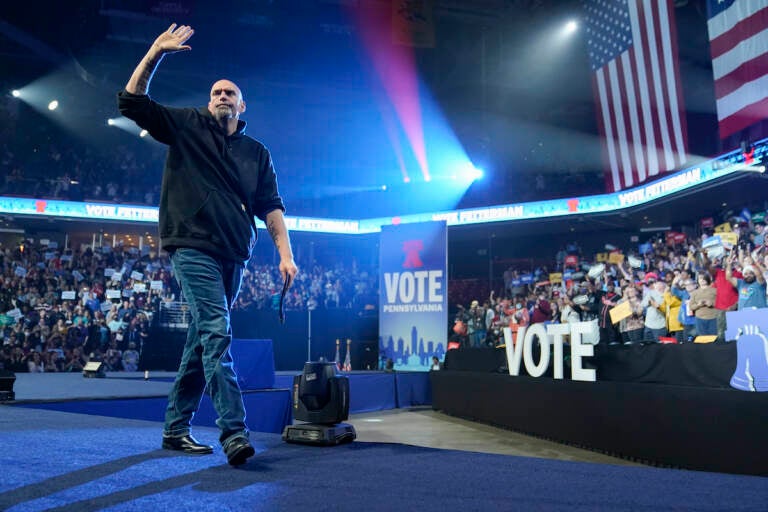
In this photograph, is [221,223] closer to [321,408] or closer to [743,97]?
[321,408]

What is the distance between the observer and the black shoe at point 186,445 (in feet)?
8.15

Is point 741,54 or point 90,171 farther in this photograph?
point 90,171

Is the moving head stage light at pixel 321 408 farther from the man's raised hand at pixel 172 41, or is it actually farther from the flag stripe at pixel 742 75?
the flag stripe at pixel 742 75

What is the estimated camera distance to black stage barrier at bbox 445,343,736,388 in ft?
17.8

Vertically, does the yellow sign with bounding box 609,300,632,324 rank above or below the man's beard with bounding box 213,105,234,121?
below

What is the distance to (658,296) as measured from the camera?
10703mm

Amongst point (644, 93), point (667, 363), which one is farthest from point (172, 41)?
point (644, 93)

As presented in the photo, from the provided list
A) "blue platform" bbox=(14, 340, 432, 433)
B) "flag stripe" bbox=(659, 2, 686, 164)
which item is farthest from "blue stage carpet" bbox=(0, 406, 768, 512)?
"flag stripe" bbox=(659, 2, 686, 164)

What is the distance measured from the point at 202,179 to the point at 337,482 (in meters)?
1.40

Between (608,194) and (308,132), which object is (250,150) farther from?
(308,132)

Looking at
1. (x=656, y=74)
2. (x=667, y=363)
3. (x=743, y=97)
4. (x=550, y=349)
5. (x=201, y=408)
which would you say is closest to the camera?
(x=667, y=363)

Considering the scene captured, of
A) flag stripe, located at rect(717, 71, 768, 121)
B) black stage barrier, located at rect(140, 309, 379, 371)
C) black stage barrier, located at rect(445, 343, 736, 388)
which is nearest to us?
black stage barrier, located at rect(445, 343, 736, 388)

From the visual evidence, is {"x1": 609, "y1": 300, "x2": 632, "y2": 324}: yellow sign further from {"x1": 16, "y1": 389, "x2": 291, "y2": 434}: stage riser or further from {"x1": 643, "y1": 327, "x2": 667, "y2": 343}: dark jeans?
{"x1": 16, "y1": 389, "x2": 291, "y2": 434}: stage riser

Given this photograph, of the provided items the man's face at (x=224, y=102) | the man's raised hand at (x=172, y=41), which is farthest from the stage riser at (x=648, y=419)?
the man's raised hand at (x=172, y=41)
